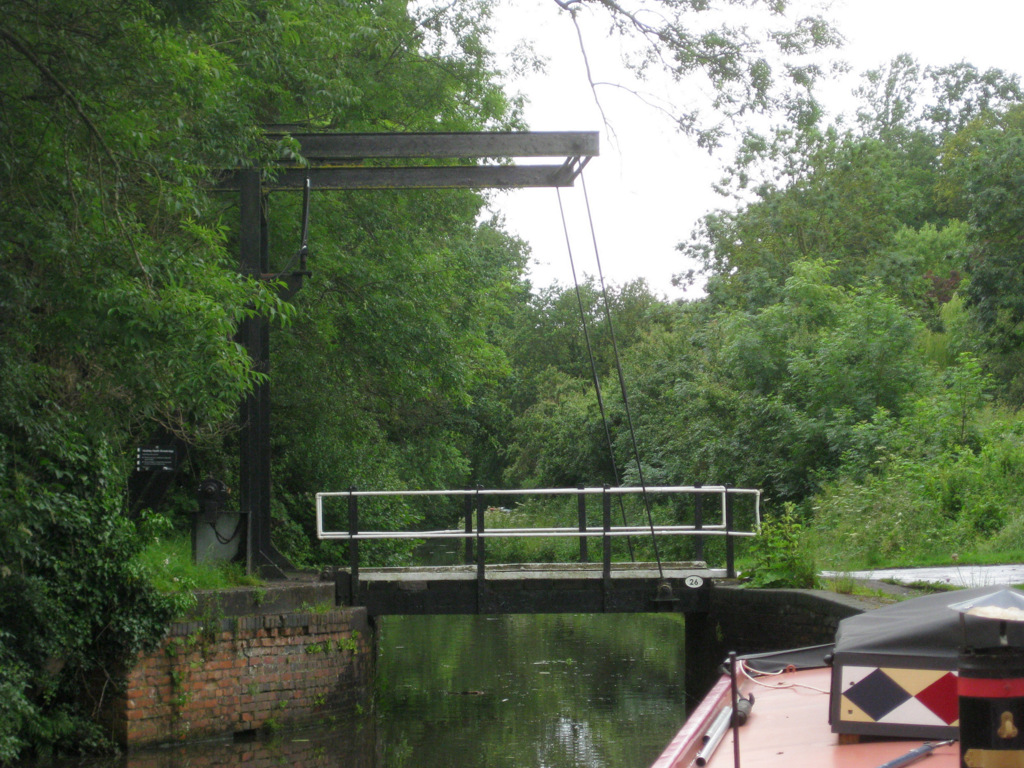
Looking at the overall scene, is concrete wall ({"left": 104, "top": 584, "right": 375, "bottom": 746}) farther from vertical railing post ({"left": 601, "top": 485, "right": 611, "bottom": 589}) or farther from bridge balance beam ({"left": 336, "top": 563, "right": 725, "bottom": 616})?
vertical railing post ({"left": 601, "top": 485, "right": 611, "bottom": 589})

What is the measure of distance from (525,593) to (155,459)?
4.33 meters

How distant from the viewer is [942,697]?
5.56 metres

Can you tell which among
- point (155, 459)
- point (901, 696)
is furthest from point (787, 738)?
point (155, 459)

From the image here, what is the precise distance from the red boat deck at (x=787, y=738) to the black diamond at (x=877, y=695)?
156 millimetres

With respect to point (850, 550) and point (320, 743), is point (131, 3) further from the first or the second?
point (850, 550)

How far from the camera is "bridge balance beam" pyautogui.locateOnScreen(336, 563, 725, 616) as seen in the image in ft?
40.7

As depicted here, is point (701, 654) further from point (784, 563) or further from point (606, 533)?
point (606, 533)

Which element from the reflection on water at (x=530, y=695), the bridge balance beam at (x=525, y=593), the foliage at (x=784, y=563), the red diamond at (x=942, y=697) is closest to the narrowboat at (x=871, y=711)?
the red diamond at (x=942, y=697)

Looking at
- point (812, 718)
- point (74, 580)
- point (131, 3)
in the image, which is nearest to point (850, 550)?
point (812, 718)

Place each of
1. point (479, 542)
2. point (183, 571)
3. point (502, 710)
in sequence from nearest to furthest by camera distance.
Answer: point (183, 571)
point (479, 542)
point (502, 710)

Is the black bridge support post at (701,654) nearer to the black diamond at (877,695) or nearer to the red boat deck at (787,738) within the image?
the red boat deck at (787,738)

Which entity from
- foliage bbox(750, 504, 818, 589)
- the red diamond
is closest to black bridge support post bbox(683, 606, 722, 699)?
foliage bbox(750, 504, 818, 589)

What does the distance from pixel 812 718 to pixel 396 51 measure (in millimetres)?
12841

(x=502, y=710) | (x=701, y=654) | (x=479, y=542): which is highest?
(x=479, y=542)
